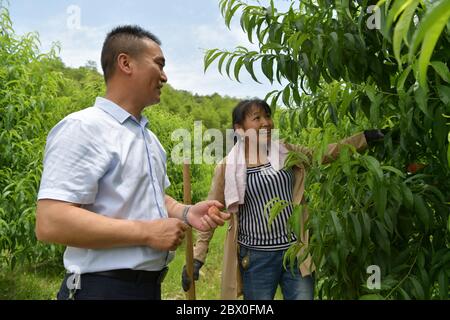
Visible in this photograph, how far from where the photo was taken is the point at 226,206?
2.66 metres

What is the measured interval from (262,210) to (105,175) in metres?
1.37

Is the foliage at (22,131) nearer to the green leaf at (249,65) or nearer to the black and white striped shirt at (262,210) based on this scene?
the black and white striped shirt at (262,210)

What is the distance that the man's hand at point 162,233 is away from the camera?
1312 millimetres

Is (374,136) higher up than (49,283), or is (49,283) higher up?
(374,136)

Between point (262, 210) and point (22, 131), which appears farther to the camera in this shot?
point (22, 131)

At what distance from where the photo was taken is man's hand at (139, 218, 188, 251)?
131cm

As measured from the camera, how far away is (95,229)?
1.24 meters

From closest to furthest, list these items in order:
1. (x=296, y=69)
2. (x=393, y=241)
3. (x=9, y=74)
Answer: (x=393, y=241)
(x=296, y=69)
(x=9, y=74)

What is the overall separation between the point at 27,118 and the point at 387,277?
3511 millimetres

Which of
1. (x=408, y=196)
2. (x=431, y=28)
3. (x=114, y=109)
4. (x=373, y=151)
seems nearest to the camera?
(x=431, y=28)

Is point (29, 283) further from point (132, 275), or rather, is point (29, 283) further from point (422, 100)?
point (422, 100)

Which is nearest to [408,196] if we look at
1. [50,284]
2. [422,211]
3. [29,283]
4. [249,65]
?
[422,211]

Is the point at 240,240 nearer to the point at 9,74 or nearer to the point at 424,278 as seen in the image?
the point at 424,278
